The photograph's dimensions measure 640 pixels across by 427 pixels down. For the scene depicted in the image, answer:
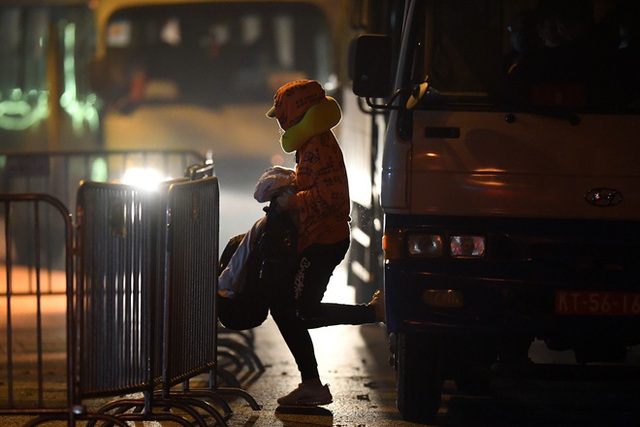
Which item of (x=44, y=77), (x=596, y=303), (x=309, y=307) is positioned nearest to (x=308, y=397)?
(x=309, y=307)

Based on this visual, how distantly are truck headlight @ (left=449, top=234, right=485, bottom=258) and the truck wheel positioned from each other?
542 millimetres

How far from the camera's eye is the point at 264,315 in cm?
775

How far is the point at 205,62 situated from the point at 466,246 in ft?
29.8

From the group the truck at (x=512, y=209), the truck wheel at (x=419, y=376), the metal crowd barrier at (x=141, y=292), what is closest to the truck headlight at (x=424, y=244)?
the truck at (x=512, y=209)

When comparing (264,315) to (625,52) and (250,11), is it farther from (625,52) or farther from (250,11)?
(250,11)

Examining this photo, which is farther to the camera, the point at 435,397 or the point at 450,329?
the point at 435,397

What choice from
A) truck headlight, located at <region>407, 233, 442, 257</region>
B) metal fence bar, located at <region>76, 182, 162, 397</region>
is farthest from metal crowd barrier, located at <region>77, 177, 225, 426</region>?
truck headlight, located at <region>407, 233, 442, 257</region>

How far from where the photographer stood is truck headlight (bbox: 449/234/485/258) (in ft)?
23.0

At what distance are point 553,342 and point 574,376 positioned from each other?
40cm

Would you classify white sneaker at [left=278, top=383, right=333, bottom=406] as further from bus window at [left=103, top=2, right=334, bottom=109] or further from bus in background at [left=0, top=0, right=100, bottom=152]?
bus in background at [left=0, top=0, right=100, bottom=152]

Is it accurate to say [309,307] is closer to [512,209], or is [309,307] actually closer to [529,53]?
[512,209]

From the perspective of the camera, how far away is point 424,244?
7.05 metres

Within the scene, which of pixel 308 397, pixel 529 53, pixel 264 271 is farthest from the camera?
pixel 308 397

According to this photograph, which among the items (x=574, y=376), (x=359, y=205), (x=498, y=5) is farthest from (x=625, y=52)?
(x=359, y=205)
